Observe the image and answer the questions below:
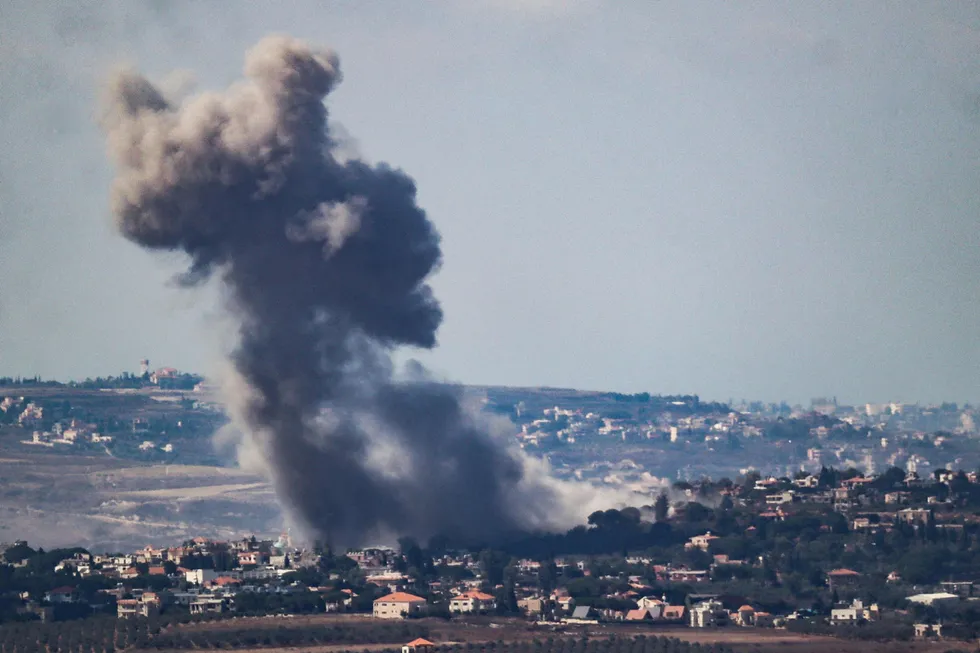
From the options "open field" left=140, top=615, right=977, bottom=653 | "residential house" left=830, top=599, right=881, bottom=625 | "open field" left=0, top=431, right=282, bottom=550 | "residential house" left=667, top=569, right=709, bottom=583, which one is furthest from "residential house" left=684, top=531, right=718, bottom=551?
"open field" left=0, top=431, right=282, bottom=550

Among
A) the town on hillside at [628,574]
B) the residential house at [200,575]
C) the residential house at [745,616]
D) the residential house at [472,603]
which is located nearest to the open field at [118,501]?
the town on hillside at [628,574]

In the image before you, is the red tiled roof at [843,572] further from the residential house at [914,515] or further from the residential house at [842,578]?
the residential house at [914,515]

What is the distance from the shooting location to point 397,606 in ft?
285

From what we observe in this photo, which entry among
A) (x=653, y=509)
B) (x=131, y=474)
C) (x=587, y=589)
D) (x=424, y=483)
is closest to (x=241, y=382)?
(x=424, y=483)

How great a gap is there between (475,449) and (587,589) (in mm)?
11966

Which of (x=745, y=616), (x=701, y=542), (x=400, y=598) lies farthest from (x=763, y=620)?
(x=701, y=542)

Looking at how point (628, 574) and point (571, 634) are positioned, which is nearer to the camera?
point (571, 634)

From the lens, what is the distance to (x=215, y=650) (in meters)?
77.5

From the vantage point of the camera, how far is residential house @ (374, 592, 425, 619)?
282ft

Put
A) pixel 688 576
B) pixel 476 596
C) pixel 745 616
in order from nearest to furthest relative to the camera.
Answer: pixel 745 616 < pixel 476 596 < pixel 688 576

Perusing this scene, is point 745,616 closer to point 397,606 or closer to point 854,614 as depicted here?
point 854,614

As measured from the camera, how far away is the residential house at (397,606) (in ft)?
282

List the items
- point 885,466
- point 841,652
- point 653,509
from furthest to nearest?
point 885,466 → point 653,509 → point 841,652

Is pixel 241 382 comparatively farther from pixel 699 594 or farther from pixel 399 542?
pixel 699 594
